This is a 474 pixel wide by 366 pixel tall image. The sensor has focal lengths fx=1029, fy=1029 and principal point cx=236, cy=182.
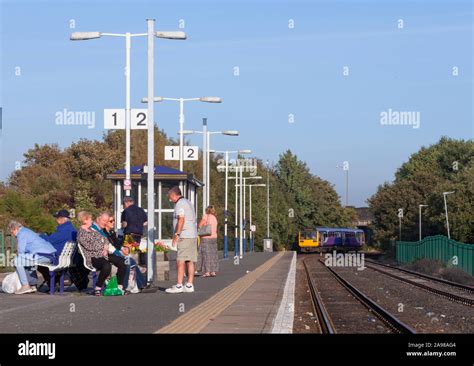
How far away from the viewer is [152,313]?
49.5ft

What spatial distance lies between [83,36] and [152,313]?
1510 centimetres

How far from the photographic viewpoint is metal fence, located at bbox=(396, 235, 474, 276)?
44094mm

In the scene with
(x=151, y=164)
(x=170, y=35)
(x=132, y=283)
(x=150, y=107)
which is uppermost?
(x=170, y=35)

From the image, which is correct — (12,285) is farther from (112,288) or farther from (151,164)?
(151,164)

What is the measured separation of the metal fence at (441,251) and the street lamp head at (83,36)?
20583 mm

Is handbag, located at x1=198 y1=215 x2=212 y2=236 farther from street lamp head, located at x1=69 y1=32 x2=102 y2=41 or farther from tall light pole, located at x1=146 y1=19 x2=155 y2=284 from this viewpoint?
street lamp head, located at x1=69 y1=32 x2=102 y2=41

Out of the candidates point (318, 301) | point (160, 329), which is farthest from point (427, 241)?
point (160, 329)

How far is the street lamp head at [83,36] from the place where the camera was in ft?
93.1

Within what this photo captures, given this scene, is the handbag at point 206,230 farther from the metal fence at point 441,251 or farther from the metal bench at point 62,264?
the metal fence at point 441,251

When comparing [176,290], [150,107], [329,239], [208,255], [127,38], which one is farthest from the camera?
[329,239]

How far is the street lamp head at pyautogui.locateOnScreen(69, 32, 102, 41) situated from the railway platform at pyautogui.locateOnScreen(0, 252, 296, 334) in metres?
9.85

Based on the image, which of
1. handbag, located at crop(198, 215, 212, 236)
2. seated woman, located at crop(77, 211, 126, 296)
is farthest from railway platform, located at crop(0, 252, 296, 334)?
handbag, located at crop(198, 215, 212, 236)

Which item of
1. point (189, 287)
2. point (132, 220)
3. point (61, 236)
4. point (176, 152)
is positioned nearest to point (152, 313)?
point (189, 287)

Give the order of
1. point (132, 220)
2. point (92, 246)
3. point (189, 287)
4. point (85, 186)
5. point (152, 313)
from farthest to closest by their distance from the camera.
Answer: point (85, 186) → point (132, 220) → point (189, 287) → point (92, 246) → point (152, 313)
